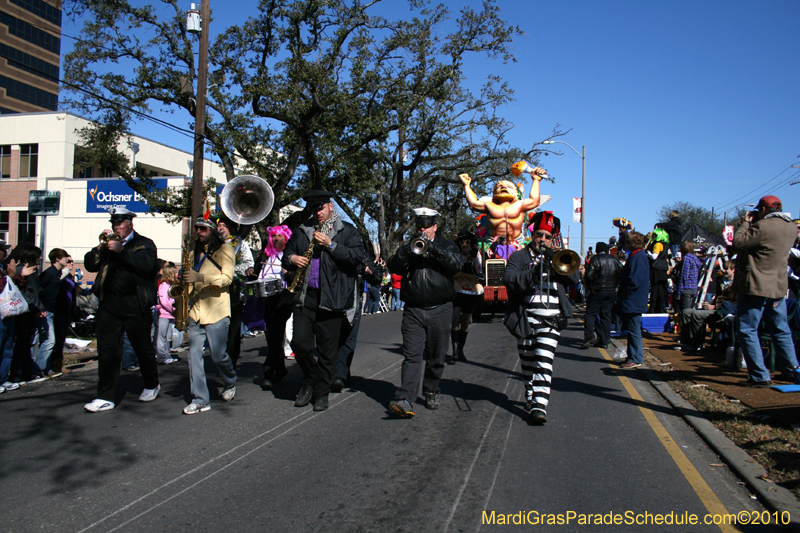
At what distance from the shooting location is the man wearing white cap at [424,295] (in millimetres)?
5574

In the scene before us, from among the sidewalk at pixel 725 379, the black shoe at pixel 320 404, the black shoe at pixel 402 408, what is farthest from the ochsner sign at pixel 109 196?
the black shoe at pixel 402 408

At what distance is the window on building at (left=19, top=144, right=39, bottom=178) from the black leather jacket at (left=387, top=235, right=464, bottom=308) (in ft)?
137

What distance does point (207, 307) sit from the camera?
18.7ft

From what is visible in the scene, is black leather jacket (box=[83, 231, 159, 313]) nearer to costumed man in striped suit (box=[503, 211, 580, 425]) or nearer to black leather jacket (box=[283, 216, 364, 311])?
black leather jacket (box=[283, 216, 364, 311])

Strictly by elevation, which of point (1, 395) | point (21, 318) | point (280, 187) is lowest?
point (1, 395)

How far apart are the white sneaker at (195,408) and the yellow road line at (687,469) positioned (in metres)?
4.24

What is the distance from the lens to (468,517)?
3.49 m

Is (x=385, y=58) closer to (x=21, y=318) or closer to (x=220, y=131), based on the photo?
(x=220, y=131)

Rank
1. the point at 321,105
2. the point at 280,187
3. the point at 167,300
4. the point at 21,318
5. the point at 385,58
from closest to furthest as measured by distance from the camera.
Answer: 1. the point at 21,318
2. the point at 167,300
3. the point at 321,105
4. the point at 280,187
5. the point at 385,58

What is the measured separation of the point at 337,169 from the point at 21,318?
A: 13619mm

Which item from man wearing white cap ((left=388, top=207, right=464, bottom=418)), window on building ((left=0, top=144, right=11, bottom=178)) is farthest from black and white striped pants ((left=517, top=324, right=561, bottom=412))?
window on building ((left=0, top=144, right=11, bottom=178))

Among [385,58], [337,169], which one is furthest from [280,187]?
[385,58]

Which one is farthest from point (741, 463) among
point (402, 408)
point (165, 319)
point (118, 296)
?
point (165, 319)

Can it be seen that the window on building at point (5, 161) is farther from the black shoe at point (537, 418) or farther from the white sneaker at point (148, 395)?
the black shoe at point (537, 418)
